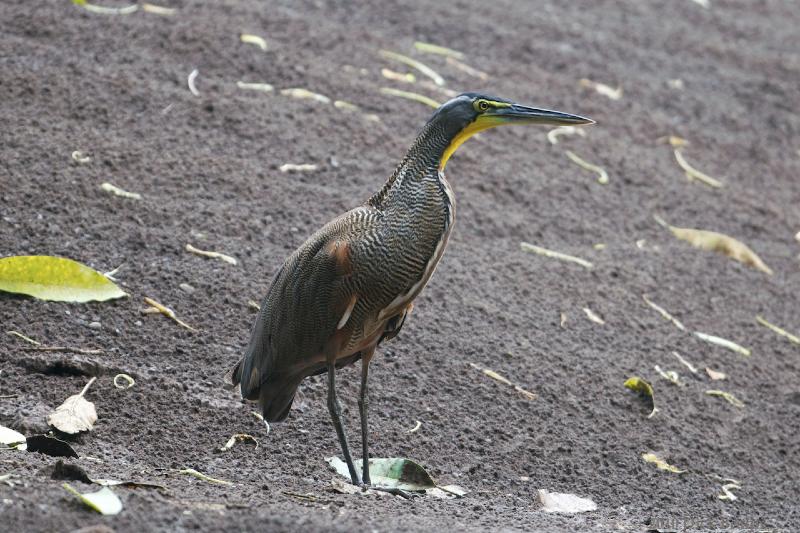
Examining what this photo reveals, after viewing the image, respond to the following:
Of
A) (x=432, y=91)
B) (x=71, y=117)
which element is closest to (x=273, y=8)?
(x=432, y=91)

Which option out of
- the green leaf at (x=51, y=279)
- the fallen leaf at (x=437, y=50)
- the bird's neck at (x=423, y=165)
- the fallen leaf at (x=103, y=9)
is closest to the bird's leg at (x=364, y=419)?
the bird's neck at (x=423, y=165)

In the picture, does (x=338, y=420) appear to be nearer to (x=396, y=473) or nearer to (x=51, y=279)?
(x=396, y=473)

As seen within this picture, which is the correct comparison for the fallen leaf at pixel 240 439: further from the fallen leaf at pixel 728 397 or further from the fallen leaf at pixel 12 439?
the fallen leaf at pixel 728 397

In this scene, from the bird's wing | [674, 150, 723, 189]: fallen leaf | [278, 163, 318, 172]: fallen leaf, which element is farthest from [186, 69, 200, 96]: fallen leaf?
[674, 150, 723, 189]: fallen leaf

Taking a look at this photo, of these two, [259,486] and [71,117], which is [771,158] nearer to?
[71,117]

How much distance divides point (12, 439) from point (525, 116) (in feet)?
7.31

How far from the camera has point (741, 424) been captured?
5449mm

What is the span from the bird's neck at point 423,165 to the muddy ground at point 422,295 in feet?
3.70

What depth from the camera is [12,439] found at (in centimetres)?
412

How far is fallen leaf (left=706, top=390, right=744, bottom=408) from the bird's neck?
217 centimetres

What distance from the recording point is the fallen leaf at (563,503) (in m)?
4.45

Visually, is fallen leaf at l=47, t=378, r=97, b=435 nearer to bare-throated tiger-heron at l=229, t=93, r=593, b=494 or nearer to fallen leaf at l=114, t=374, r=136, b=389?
fallen leaf at l=114, t=374, r=136, b=389

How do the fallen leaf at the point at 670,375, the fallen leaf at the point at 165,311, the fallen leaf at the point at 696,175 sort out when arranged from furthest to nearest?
the fallen leaf at the point at 696,175 → the fallen leaf at the point at 670,375 → the fallen leaf at the point at 165,311

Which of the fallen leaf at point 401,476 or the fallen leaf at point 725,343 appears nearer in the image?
the fallen leaf at point 401,476
